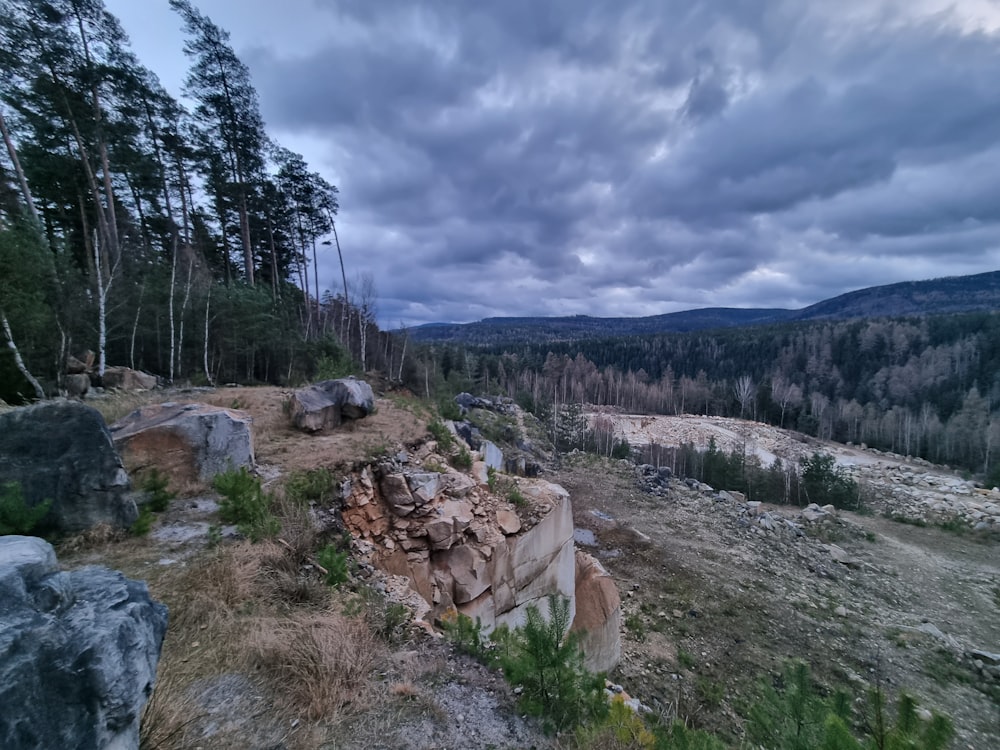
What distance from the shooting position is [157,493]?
545 centimetres

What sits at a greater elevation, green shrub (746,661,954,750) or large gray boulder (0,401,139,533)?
large gray boulder (0,401,139,533)

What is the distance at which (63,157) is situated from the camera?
16312mm

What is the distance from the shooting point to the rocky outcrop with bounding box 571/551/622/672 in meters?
8.24

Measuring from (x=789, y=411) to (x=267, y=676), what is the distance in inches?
2892

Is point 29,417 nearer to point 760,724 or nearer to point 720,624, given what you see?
point 760,724

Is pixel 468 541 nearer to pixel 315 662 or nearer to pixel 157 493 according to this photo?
pixel 315 662

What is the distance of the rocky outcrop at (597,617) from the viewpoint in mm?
8242

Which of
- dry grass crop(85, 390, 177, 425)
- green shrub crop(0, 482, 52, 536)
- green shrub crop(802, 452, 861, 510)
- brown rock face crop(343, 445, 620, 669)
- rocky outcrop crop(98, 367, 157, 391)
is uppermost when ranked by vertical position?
rocky outcrop crop(98, 367, 157, 391)

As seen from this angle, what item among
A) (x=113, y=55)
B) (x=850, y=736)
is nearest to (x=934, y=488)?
(x=850, y=736)

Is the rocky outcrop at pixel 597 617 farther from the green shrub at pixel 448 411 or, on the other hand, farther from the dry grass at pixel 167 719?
the green shrub at pixel 448 411

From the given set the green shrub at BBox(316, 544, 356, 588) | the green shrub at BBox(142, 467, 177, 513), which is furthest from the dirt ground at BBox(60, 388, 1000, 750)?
the green shrub at BBox(316, 544, 356, 588)

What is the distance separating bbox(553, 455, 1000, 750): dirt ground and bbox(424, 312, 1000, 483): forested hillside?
2460 centimetres

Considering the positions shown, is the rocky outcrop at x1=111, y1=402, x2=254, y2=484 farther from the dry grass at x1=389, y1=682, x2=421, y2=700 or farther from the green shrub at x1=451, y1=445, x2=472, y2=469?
the dry grass at x1=389, y1=682, x2=421, y2=700

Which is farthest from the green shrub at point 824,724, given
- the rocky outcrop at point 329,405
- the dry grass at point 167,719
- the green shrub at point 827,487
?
the green shrub at point 827,487
